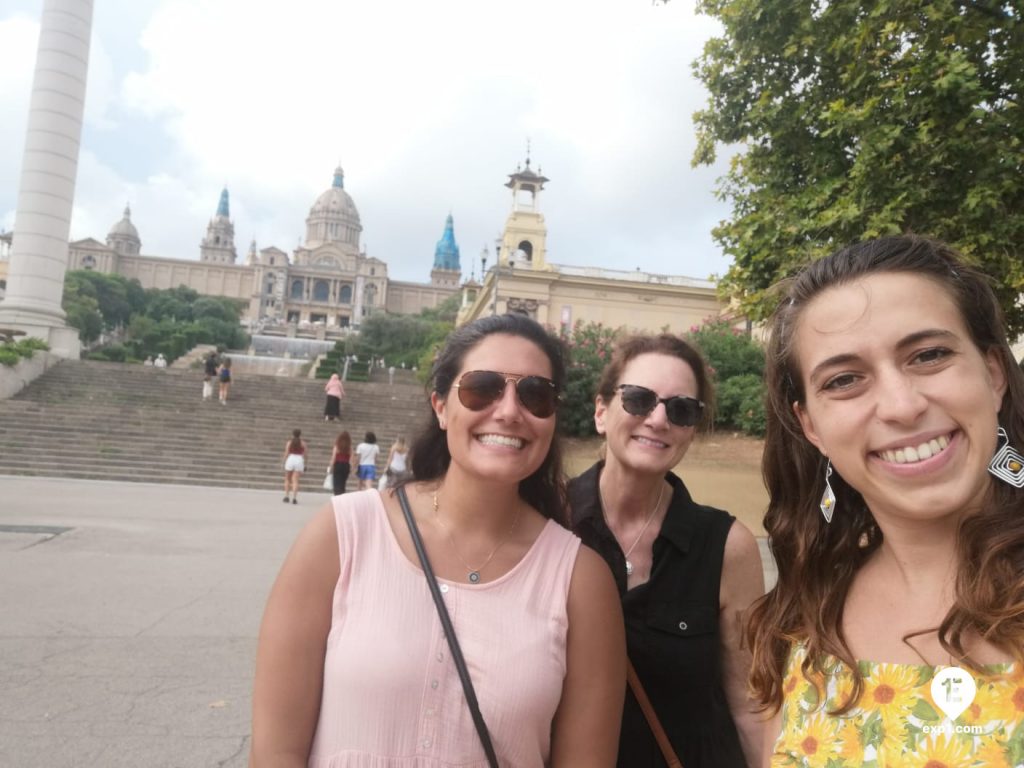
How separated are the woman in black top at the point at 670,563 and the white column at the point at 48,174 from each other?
94.8 feet

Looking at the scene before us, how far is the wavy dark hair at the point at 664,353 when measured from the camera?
2541 millimetres

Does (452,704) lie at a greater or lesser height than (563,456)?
lesser

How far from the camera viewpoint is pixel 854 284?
1.52m

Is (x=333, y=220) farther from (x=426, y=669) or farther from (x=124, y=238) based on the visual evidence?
(x=426, y=669)

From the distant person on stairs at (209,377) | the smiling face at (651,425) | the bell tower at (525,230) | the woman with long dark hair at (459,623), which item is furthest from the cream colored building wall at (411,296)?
the woman with long dark hair at (459,623)

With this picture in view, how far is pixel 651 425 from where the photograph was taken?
7.86 feet

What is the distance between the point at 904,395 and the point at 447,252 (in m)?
140

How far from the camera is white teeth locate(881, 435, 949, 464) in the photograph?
4.50ft

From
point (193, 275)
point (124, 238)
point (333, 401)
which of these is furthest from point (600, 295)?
point (124, 238)

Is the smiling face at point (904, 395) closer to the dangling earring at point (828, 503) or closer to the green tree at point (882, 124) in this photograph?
the dangling earring at point (828, 503)

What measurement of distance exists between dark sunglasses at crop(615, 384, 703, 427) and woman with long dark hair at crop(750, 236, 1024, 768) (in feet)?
2.45

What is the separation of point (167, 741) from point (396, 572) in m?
2.37

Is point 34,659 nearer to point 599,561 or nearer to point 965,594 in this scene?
point 599,561

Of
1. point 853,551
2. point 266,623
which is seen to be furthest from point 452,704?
point 853,551
